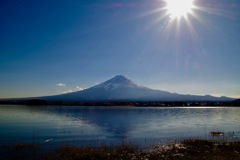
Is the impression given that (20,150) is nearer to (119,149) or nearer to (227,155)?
(119,149)

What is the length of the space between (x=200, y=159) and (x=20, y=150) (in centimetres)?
1602

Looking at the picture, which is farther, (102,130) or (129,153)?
(102,130)

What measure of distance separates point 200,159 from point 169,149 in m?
4.56

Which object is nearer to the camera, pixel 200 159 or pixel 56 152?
pixel 200 159

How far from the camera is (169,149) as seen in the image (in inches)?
969

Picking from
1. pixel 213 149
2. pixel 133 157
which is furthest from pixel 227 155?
pixel 133 157

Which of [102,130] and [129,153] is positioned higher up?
[102,130]

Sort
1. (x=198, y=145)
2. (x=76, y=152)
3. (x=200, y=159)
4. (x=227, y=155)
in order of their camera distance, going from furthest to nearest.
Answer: (x=198, y=145), (x=76, y=152), (x=227, y=155), (x=200, y=159)

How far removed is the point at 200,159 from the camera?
20.3 metres

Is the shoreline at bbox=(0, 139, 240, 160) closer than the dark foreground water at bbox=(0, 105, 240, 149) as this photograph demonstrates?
Yes

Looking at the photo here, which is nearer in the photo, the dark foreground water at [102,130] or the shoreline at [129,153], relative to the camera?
the shoreline at [129,153]

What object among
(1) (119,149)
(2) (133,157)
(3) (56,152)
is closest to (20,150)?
(3) (56,152)

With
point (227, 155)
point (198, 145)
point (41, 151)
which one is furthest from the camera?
point (198, 145)

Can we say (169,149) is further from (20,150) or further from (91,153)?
(20,150)
